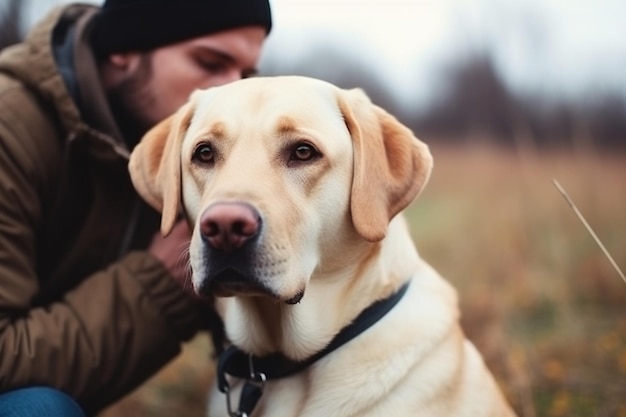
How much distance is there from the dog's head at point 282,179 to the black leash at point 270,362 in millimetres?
182

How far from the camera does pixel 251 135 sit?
232 centimetres

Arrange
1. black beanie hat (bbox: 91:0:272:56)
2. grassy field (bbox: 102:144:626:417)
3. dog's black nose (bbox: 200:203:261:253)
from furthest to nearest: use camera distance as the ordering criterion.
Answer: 1. grassy field (bbox: 102:144:626:417)
2. black beanie hat (bbox: 91:0:272:56)
3. dog's black nose (bbox: 200:203:261:253)

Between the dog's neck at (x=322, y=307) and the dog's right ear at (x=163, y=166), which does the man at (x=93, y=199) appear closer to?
the dog's right ear at (x=163, y=166)

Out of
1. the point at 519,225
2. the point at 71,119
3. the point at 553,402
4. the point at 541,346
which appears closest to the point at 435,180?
the point at 519,225

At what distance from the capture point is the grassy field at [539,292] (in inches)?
150

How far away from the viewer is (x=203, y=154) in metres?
2.41

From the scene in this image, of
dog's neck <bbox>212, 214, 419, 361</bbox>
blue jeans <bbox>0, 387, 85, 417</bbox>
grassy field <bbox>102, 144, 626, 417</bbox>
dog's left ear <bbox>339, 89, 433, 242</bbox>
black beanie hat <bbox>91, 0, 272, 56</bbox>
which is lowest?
grassy field <bbox>102, 144, 626, 417</bbox>

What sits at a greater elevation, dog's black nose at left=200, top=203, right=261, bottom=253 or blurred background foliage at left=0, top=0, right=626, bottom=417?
dog's black nose at left=200, top=203, right=261, bottom=253

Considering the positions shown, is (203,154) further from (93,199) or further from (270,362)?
(93,199)

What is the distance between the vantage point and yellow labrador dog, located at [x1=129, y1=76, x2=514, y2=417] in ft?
7.49

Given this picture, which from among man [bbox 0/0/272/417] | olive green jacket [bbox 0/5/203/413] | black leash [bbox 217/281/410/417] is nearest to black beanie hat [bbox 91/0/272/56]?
man [bbox 0/0/272/417]

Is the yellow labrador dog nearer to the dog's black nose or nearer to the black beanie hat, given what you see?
the dog's black nose

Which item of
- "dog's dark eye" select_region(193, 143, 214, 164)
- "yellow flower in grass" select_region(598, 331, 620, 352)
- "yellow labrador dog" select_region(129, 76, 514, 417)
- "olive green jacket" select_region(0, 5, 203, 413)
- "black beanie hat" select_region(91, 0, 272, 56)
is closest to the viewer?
"yellow labrador dog" select_region(129, 76, 514, 417)

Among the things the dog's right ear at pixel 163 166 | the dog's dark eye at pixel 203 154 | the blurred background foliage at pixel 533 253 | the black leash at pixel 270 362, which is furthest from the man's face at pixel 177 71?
the blurred background foliage at pixel 533 253
